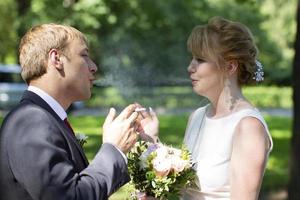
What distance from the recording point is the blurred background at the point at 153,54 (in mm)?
12168

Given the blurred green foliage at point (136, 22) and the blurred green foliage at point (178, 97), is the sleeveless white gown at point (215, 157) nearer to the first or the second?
the blurred green foliage at point (136, 22)

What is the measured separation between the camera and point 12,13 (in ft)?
103

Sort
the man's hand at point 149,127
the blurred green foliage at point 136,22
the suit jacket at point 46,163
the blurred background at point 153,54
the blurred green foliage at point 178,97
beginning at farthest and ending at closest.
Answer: the blurred green foliage at point 178,97, the blurred green foliage at point 136,22, the blurred background at point 153,54, the man's hand at point 149,127, the suit jacket at point 46,163

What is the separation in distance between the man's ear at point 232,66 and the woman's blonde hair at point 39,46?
3.11 ft

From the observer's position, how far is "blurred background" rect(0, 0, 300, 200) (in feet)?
39.9

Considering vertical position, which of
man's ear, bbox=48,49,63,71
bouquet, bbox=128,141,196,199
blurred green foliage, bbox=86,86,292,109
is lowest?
blurred green foliage, bbox=86,86,292,109

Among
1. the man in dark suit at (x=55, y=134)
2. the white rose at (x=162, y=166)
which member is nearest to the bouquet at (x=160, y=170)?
the white rose at (x=162, y=166)

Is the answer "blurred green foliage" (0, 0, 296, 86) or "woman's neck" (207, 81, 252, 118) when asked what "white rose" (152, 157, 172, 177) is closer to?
"woman's neck" (207, 81, 252, 118)

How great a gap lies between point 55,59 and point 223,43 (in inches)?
38.3

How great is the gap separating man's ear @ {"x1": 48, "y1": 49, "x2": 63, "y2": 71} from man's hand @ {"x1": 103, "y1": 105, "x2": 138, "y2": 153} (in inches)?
11.5

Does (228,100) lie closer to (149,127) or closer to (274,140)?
(149,127)

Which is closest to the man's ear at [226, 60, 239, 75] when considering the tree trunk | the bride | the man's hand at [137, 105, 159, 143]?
the bride

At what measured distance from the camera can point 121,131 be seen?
8.59ft

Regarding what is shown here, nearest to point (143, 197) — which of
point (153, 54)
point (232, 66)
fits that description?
point (232, 66)
